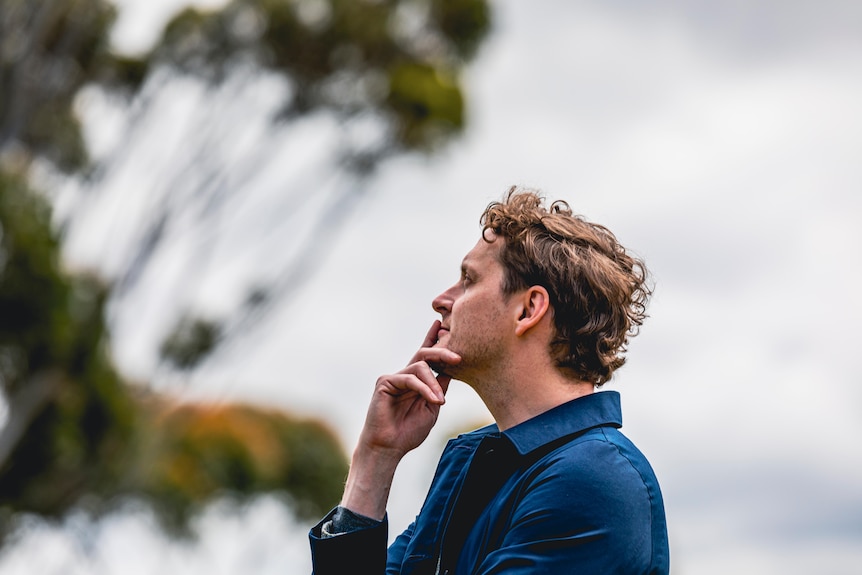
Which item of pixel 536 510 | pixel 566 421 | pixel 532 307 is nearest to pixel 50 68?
pixel 532 307

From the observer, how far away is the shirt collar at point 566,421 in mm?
2732

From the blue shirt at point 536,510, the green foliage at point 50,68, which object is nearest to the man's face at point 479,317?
the blue shirt at point 536,510

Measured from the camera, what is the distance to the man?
106 inches

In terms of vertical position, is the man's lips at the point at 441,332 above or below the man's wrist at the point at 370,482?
above

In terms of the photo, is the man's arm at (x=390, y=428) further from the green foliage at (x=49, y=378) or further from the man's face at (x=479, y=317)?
the green foliage at (x=49, y=378)

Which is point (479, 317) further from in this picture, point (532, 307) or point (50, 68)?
point (50, 68)

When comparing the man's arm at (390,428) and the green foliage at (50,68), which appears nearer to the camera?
the man's arm at (390,428)

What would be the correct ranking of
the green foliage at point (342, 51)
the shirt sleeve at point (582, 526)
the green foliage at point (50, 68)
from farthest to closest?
the green foliage at point (342, 51), the green foliage at point (50, 68), the shirt sleeve at point (582, 526)

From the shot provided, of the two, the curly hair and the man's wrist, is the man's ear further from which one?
the man's wrist

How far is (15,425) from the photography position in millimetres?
15219

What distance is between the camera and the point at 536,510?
255cm

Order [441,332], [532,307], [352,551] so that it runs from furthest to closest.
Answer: [441,332] → [532,307] → [352,551]

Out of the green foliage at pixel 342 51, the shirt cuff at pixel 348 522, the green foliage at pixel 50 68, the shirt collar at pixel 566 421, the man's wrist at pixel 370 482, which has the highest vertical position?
the green foliage at pixel 342 51

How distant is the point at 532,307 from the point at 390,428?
1.36ft
